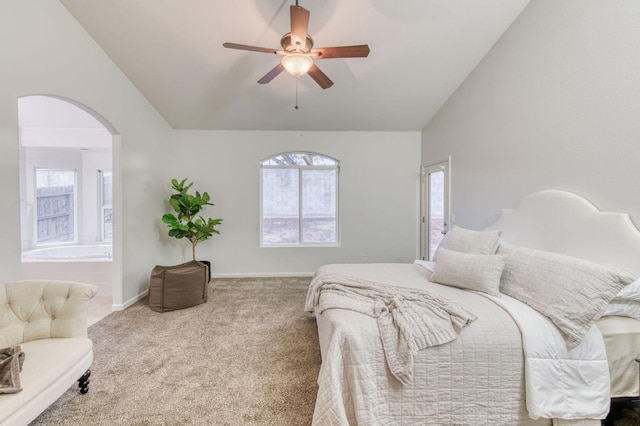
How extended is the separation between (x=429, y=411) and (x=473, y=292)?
0.96 metres

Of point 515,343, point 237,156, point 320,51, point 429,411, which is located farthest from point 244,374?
point 237,156

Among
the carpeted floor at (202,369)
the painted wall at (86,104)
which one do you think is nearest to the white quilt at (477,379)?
the carpeted floor at (202,369)

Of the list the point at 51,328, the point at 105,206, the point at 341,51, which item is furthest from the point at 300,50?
the point at 105,206

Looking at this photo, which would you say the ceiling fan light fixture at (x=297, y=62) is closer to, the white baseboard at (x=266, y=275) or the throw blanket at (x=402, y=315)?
the throw blanket at (x=402, y=315)

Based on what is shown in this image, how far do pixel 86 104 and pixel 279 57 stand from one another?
2.12 meters

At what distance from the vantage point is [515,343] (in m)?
1.63

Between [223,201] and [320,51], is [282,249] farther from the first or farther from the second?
[320,51]

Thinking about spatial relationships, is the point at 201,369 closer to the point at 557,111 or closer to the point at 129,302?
the point at 129,302

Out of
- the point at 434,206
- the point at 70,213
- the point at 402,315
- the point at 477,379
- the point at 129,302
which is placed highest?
the point at 434,206

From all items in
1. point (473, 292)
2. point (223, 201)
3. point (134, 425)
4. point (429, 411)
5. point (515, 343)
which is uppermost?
point (223, 201)

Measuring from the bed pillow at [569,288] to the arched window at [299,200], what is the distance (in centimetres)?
340

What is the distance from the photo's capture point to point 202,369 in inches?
89.7

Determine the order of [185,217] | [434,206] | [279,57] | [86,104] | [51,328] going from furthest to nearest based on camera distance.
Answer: [434,206] < [185,217] < [279,57] < [86,104] < [51,328]

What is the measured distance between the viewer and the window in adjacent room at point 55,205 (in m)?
4.96
